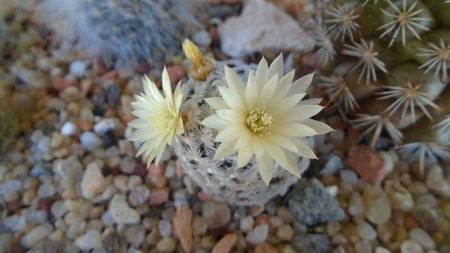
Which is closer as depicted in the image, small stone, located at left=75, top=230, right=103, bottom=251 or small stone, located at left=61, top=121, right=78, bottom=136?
Result: small stone, located at left=75, top=230, right=103, bottom=251

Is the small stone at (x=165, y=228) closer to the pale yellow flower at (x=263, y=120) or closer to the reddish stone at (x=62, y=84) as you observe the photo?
Answer: the pale yellow flower at (x=263, y=120)

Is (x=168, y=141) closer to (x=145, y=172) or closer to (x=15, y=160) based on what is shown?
(x=145, y=172)

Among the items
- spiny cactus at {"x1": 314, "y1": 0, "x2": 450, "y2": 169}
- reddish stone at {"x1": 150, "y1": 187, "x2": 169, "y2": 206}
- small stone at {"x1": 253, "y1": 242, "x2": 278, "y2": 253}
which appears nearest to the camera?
spiny cactus at {"x1": 314, "y1": 0, "x2": 450, "y2": 169}

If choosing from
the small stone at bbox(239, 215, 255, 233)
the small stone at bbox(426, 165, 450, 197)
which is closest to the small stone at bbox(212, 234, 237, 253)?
the small stone at bbox(239, 215, 255, 233)

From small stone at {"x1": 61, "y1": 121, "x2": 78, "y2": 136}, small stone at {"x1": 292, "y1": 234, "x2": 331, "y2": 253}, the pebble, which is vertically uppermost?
small stone at {"x1": 292, "y1": 234, "x2": 331, "y2": 253}

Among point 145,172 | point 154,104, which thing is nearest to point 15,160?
point 145,172

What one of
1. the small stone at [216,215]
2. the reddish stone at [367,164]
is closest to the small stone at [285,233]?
the small stone at [216,215]

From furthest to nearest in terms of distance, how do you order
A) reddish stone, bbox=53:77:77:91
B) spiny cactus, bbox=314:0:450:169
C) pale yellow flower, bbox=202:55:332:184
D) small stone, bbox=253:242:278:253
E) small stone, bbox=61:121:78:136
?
reddish stone, bbox=53:77:77:91 → small stone, bbox=61:121:78:136 → small stone, bbox=253:242:278:253 → spiny cactus, bbox=314:0:450:169 → pale yellow flower, bbox=202:55:332:184

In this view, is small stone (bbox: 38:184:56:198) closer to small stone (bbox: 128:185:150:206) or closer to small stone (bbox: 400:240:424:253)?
small stone (bbox: 128:185:150:206)

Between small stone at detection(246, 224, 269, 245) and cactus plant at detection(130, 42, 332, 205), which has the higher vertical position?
cactus plant at detection(130, 42, 332, 205)
